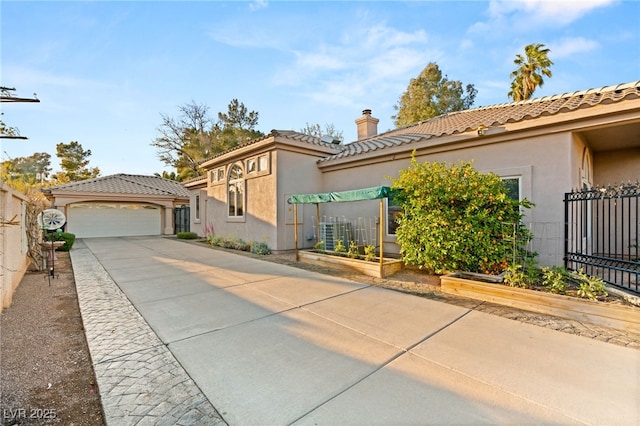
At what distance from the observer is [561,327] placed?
3.81 m

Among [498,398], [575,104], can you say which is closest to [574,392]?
[498,398]

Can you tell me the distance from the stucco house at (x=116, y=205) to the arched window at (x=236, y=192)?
31.1ft

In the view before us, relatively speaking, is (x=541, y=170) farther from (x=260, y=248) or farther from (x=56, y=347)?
(x=56, y=347)

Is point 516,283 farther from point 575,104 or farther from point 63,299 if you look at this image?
point 63,299

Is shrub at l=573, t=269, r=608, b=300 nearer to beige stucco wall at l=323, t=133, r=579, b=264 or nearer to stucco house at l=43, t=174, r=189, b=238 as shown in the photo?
beige stucco wall at l=323, t=133, r=579, b=264

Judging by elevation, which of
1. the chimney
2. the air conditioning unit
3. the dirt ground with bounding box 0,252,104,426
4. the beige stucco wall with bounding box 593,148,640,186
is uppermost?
the chimney

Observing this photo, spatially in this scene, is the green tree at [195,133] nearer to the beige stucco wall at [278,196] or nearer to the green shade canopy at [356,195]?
the beige stucco wall at [278,196]

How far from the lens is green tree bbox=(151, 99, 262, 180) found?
99.6ft

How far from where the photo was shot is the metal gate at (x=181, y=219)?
20.3 meters

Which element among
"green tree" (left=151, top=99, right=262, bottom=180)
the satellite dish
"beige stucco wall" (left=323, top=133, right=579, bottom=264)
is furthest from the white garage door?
"beige stucco wall" (left=323, top=133, right=579, bottom=264)

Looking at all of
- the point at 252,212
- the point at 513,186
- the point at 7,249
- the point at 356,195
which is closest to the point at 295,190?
the point at 252,212

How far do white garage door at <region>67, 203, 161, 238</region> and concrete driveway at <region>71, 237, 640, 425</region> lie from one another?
1665cm

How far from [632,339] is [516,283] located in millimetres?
1573

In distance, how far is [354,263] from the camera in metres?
7.42
